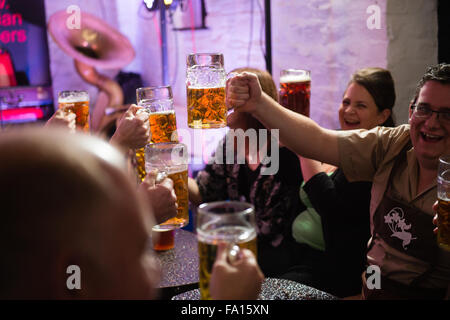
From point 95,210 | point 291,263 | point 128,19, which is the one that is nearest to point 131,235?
point 95,210

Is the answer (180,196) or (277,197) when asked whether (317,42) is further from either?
(180,196)

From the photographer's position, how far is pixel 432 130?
159 cm

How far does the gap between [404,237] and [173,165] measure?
0.86m

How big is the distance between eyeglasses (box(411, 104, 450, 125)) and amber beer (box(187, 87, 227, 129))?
2.34 ft

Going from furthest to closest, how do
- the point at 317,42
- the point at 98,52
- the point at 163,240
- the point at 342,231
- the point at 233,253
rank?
the point at 98,52 → the point at 317,42 → the point at 342,231 → the point at 163,240 → the point at 233,253

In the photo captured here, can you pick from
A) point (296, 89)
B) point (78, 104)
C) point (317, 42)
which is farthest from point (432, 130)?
point (317, 42)

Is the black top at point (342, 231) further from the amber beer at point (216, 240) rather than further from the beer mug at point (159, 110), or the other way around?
the amber beer at point (216, 240)

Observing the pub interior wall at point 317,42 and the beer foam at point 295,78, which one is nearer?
the beer foam at point 295,78

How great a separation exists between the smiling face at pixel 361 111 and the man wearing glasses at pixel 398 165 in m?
0.75

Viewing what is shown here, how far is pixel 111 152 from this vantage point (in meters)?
0.65

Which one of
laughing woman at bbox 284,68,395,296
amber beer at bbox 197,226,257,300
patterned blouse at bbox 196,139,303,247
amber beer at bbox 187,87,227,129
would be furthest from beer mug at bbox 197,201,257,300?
patterned blouse at bbox 196,139,303,247

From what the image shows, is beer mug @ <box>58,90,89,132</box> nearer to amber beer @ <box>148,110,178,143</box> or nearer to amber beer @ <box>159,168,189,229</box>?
amber beer @ <box>148,110,178,143</box>

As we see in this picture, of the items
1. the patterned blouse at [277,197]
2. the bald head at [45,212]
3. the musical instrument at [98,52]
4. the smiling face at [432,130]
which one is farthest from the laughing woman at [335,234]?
the musical instrument at [98,52]

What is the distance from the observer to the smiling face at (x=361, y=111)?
2572 mm
